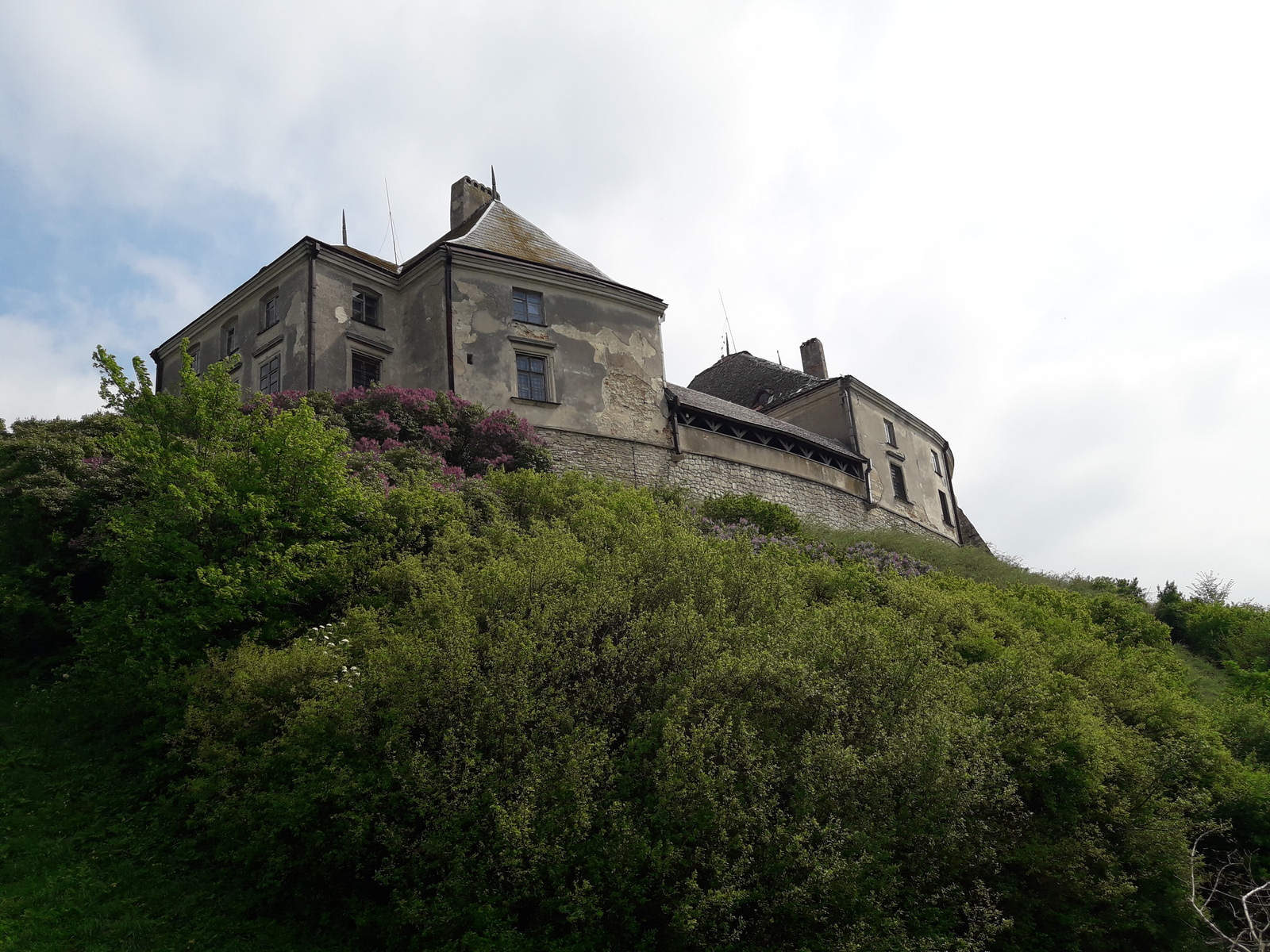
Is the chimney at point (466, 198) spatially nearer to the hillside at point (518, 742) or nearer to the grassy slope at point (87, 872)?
the hillside at point (518, 742)

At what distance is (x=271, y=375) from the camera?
2206 centimetres

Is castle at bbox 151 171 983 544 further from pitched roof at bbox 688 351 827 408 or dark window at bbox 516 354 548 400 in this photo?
pitched roof at bbox 688 351 827 408

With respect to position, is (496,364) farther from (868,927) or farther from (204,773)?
(868,927)

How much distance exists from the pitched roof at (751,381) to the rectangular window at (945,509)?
7.01 metres

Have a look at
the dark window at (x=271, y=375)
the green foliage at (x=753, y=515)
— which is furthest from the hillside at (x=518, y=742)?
the dark window at (x=271, y=375)

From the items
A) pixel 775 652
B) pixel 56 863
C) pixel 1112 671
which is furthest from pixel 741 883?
pixel 1112 671

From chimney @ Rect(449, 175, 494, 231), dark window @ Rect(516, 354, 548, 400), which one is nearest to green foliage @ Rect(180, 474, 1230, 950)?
dark window @ Rect(516, 354, 548, 400)

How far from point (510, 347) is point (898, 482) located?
52.5 ft

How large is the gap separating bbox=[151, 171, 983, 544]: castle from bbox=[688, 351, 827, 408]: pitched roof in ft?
21.2

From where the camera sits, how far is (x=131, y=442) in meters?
11.5

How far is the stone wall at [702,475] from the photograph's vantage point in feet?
72.6

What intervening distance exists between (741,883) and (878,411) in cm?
2656

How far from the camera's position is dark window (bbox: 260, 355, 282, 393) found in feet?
71.1

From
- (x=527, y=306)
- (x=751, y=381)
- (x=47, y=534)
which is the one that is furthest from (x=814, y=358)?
(x=47, y=534)
